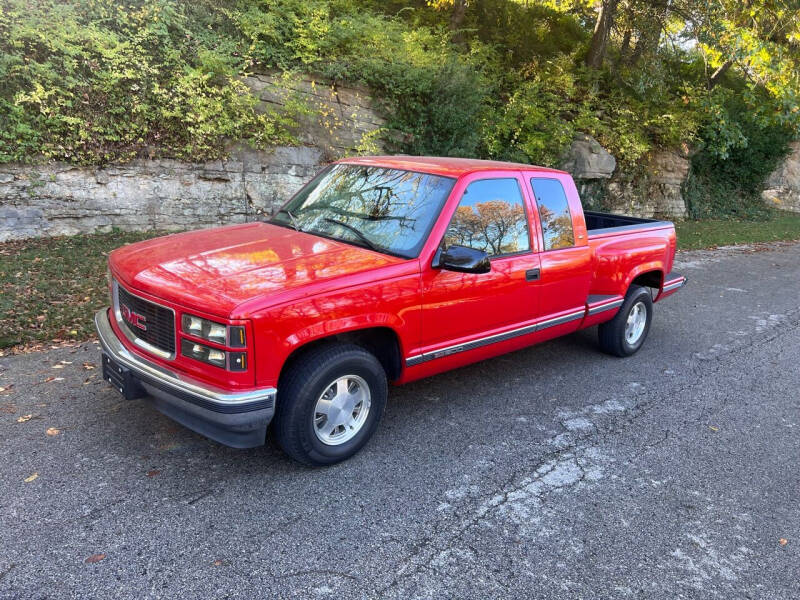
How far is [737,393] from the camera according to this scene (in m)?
5.23

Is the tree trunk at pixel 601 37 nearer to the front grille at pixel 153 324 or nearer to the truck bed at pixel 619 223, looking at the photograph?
the truck bed at pixel 619 223

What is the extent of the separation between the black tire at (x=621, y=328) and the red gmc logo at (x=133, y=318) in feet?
14.0

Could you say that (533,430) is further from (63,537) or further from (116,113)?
(116,113)

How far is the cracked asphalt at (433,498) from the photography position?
2.79 m

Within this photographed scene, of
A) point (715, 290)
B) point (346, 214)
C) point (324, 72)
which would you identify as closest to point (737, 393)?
point (346, 214)

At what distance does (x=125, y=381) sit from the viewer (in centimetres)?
349

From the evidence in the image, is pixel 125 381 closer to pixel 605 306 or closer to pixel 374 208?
pixel 374 208

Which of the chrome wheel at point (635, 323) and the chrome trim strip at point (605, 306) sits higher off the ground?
the chrome trim strip at point (605, 306)

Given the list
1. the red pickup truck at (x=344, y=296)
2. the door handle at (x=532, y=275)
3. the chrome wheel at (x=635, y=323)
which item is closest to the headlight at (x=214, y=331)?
the red pickup truck at (x=344, y=296)

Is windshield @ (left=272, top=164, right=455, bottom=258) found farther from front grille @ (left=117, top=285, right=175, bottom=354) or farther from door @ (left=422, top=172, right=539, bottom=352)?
front grille @ (left=117, top=285, right=175, bottom=354)

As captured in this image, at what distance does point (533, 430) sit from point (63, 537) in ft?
9.83

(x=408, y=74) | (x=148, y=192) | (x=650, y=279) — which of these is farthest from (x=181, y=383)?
(x=408, y=74)

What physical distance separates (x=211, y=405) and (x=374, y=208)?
1.85 metres

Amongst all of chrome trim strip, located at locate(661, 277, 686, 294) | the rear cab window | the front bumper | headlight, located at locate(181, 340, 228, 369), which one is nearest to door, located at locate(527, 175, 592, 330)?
the rear cab window
